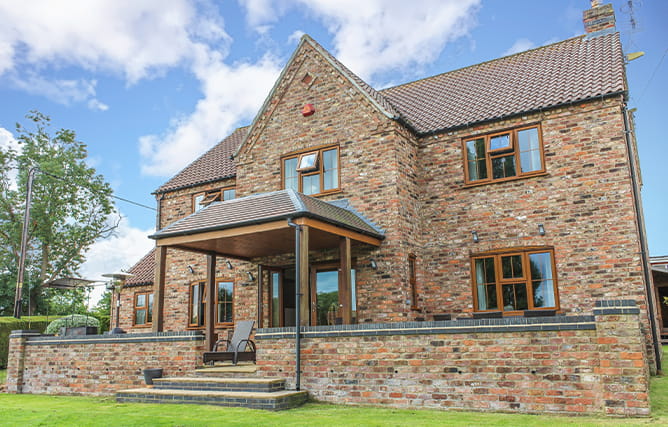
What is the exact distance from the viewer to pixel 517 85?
15891 millimetres

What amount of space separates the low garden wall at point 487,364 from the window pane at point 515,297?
464cm

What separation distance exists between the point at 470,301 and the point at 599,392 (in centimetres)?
618

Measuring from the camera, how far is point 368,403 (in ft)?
31.6

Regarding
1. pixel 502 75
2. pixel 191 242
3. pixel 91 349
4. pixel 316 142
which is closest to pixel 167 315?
pixel 91 349

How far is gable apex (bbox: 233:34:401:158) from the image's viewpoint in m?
14.8

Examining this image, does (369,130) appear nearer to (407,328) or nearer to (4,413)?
(407,328)

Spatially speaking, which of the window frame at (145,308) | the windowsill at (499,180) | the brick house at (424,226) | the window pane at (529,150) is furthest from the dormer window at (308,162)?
the window frame at (145,308)

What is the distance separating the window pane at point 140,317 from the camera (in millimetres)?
21270

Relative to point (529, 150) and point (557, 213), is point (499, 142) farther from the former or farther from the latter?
point (557, 213)

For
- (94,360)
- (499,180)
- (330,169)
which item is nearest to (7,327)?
(94,360)

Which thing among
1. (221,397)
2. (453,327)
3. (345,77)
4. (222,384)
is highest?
(345,77)

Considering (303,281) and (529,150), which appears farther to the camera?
(529,150)

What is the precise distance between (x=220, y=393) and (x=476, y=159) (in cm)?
867

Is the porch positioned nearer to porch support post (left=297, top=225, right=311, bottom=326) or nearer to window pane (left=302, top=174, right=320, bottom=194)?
porch support post (left=297, top=225, right=311, bottom=326)
